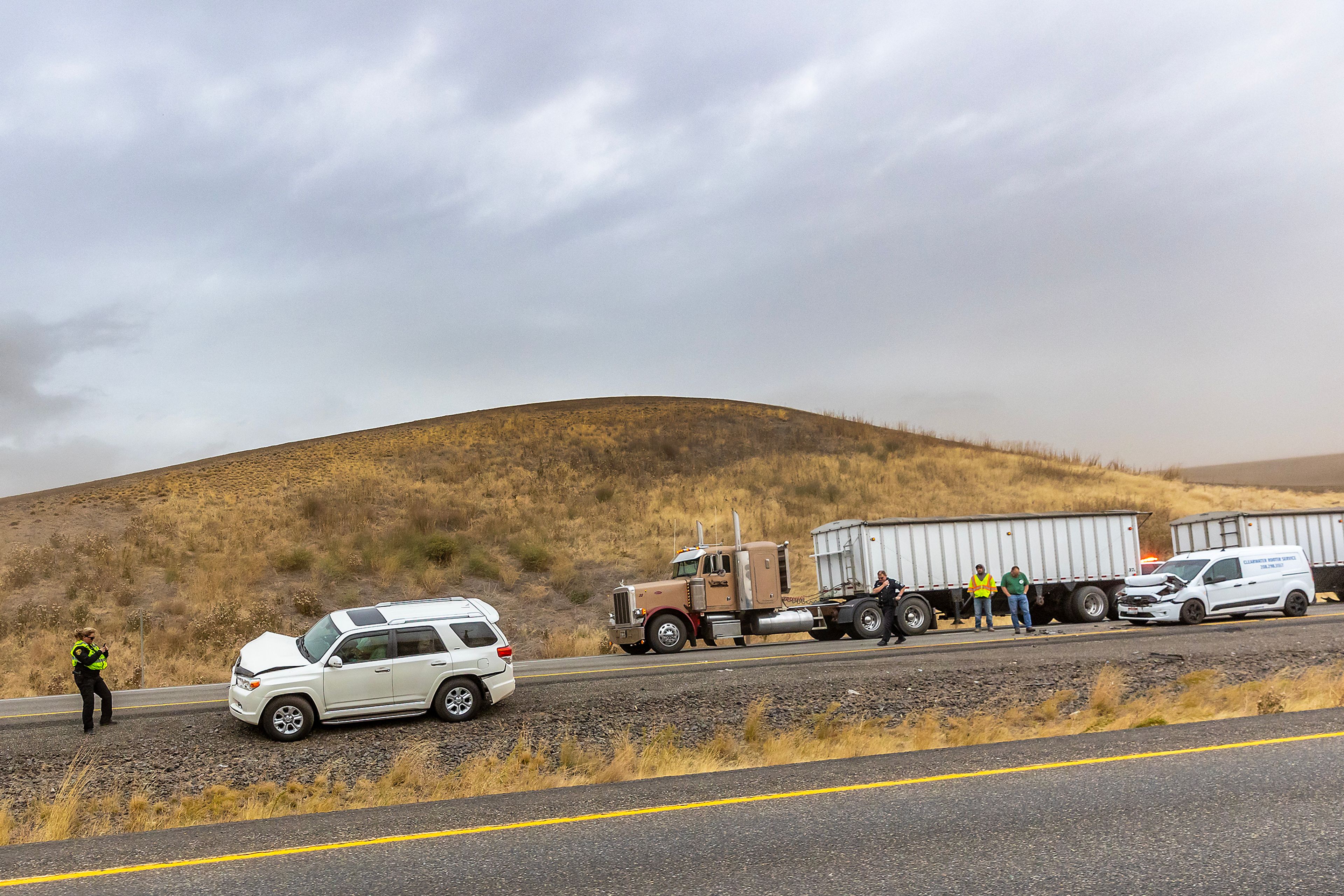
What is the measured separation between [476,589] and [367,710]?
89.3 feet

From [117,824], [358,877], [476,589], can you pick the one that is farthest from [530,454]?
[358,877]

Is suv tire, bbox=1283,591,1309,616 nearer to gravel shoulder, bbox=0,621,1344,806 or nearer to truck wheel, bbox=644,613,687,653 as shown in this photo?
gravel shoulder, bbox=0,621,1344,806

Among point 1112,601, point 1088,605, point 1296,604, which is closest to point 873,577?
point 1088,605

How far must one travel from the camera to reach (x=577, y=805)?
880 centimetres

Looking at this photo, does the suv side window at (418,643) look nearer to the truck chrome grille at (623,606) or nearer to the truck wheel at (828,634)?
the truck chrome grille at (623,606)

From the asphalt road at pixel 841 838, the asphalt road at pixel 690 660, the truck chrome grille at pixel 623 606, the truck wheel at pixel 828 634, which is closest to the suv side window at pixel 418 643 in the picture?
the asphalt road at pixel 690 660

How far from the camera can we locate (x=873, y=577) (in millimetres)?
27547

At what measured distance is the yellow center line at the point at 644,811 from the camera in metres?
7.32

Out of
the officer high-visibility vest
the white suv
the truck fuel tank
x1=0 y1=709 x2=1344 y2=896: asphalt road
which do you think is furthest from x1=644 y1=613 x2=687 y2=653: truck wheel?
x1=0 y1=709 x2=1344 y2=896: asphalt road

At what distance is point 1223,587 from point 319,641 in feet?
71.3

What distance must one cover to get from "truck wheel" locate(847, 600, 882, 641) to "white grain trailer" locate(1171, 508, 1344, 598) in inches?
535

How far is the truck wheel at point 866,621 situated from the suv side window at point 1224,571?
8192mm

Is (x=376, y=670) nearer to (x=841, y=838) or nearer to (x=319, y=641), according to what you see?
(x=319, y=641)

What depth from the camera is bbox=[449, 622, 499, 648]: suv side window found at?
15.9 meters
